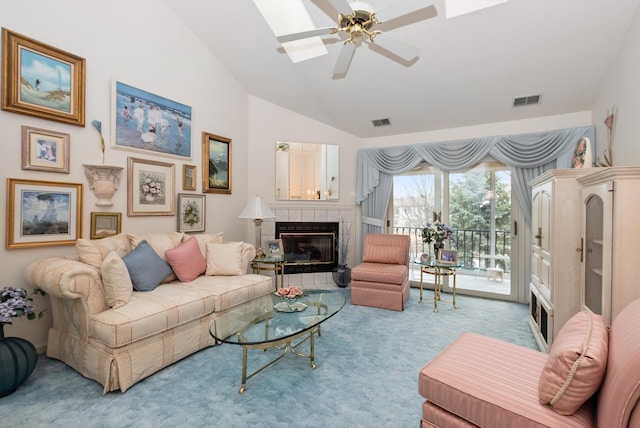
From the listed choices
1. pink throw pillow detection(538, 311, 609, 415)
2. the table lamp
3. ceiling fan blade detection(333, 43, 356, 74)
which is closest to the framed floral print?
the table lamp

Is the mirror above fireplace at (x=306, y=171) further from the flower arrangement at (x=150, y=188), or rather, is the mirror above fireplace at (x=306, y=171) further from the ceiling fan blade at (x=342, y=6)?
the ceiling fan blade at (x=342, y=6)

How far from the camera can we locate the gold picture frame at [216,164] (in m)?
3.91

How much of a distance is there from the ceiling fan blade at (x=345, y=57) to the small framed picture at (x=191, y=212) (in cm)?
226

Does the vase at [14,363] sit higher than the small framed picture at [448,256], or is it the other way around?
the small framed picture at [448,256]

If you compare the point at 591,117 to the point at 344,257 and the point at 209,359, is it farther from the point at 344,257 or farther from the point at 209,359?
the point at 209,359

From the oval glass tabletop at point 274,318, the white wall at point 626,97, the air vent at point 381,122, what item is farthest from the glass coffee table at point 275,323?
the air vent at point 381,122

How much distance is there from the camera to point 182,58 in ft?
11.7

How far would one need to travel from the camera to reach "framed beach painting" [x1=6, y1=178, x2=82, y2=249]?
7.72 ft

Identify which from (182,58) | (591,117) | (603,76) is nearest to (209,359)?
(182,58)

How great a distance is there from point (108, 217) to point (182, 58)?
1.99m

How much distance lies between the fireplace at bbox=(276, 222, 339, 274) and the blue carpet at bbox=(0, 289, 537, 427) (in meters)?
1.98

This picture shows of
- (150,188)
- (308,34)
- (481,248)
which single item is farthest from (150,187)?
(481,248)

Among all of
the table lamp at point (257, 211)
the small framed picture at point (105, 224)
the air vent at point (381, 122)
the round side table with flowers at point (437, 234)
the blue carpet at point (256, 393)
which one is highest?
the air vent at point (381, 122)

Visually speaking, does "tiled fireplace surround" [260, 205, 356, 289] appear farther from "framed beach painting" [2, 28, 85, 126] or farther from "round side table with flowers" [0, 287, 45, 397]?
"round side table with flowers" [0, 287, 45, 397]
